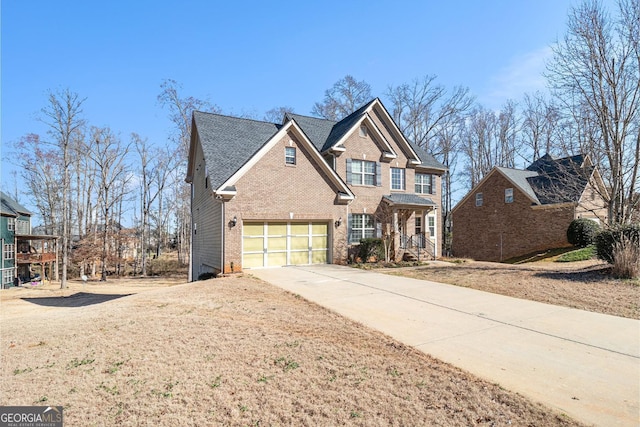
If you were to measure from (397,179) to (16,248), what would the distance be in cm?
3456

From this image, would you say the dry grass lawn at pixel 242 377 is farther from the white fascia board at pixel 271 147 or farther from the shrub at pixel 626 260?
the shrub at pixel 626 260

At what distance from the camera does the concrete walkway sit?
3.85 m

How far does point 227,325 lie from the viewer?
635 centimetres

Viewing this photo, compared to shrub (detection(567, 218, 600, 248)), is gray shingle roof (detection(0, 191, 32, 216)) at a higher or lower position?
higher

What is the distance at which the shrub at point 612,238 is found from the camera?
1059 centimetres

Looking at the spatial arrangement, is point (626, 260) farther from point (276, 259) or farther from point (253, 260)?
point (253, 260)

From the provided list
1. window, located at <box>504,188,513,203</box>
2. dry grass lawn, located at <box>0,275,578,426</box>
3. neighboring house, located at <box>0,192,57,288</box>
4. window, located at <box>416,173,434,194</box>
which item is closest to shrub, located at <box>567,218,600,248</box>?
window, located at <box>504,188,513,203</box>

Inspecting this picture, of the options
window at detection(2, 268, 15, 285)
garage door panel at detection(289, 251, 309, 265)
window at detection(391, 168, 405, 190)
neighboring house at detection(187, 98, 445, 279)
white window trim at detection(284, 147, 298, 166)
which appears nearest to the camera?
neighboring house at detection(187, 98, 445, 279)

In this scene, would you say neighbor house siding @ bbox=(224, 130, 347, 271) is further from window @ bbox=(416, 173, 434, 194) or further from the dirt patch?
window @ bbox=(416, 173, 434, 194)

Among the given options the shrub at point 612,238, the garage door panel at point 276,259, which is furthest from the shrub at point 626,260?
the garage door panel at point 276,259

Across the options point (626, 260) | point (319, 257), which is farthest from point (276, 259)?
point (626, 260)

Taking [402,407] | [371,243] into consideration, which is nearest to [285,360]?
[402,407]

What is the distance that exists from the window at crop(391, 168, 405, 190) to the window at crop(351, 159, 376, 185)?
1507mm

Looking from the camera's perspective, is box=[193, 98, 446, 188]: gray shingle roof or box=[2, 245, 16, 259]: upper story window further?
box=[2, 245, 16, 259]: upper story window
